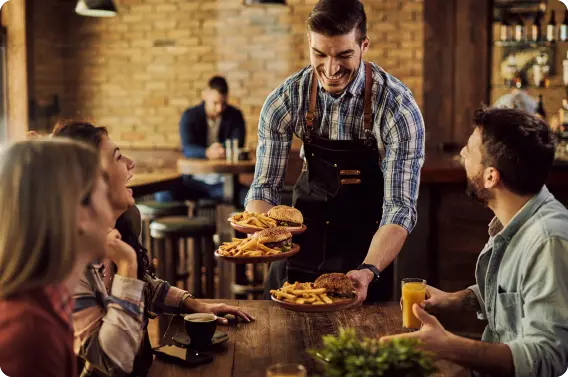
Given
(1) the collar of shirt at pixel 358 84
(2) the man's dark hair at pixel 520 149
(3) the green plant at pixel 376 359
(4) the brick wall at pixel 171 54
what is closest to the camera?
(3) the green plant at pixel 376 359

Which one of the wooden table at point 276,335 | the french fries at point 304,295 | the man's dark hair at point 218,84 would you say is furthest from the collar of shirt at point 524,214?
Answer: the man's dark hair at point 218,84

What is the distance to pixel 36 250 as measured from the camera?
4.73 ft

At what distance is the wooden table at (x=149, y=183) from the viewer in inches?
201

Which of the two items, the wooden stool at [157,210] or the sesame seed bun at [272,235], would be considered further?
the wooden stool at [157,210]

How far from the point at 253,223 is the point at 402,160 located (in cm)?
61

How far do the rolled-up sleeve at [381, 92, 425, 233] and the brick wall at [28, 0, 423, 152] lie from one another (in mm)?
5203

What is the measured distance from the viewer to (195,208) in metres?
6.74

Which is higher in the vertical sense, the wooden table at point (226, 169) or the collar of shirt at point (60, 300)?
the wooden table at point (226, 169)

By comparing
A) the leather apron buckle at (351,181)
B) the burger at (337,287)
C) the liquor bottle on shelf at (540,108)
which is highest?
the liquor bottle on shelf at (540,108)

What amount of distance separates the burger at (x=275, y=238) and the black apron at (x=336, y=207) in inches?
22.4

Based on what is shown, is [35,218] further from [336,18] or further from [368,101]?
[368,101]

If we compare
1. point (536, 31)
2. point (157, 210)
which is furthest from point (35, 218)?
point (536, 31)

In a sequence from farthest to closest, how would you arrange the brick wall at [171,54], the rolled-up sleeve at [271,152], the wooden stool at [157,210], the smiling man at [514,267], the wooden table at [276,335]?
the brick wall at [171,54]
the wooden stool at [157,210]
the rolled-up sleeve at [271,152]
the wooden table at [276,335]
the smiling man at [514,267]

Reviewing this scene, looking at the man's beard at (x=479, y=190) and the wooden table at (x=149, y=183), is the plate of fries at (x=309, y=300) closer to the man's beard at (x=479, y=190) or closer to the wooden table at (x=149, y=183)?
the man's beard at (x=479, y=190)
